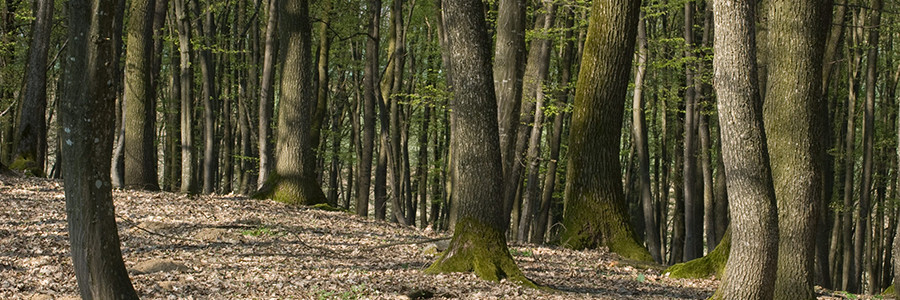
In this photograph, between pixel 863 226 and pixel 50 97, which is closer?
pixel 863 226

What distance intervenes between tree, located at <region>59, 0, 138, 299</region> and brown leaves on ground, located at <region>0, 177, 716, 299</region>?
1.39 m

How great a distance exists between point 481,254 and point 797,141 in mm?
3766

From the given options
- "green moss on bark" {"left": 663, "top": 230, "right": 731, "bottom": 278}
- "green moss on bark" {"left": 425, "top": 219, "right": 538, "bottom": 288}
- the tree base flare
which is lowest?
"green moss on bark" {"left": 663, "top": 230, "right": 731, "bottom": 278}

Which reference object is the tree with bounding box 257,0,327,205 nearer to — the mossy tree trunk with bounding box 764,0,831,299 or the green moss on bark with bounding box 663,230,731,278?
the green moss on bark with bounding box 663,230,731,278

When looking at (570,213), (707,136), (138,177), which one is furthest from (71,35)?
(707,136)

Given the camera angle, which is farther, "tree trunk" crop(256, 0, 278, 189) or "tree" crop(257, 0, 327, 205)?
"tree trunk" crop(256, 0, 278, 189)

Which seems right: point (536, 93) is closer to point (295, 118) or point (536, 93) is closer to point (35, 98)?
point (295, 118)

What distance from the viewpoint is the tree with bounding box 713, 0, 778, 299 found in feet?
23.2

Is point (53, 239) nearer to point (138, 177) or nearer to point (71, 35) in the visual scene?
point (71, 35)

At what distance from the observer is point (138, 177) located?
14766mm

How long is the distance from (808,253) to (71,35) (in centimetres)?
773

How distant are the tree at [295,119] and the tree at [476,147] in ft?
22.7

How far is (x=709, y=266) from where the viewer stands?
411 inches

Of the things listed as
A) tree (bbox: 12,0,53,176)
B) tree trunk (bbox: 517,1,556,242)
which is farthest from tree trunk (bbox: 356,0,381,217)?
tree (bbox: 12,0,53,176)
